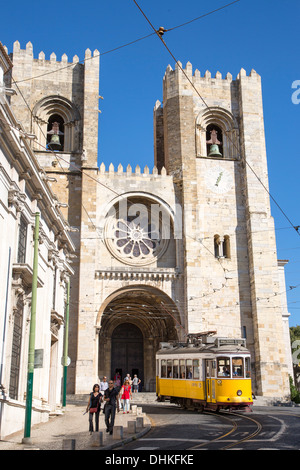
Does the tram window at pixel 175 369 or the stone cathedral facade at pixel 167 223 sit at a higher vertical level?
the stone cathedral facade at pixel 167 223

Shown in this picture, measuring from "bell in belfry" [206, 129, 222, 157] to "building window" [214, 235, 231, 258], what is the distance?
5.13 m

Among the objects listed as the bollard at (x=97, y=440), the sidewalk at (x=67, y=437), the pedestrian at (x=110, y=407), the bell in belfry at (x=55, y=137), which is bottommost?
the sidewalk at (x=67, y=437)

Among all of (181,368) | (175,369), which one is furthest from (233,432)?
(175,369)

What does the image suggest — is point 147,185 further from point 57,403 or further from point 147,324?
point 57,403

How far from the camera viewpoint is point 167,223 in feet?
101

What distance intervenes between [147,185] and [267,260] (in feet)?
26.3

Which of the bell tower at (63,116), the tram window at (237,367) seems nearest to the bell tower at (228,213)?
the bell tower at (63,116)

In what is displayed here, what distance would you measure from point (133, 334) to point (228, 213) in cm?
997

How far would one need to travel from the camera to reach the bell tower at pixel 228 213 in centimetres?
2884

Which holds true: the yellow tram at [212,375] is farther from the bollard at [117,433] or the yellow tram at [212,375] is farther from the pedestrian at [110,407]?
the bollard at [117,433]

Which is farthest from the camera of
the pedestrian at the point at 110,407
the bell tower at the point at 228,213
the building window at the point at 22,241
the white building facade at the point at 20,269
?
the bell tower at the point at 228,213

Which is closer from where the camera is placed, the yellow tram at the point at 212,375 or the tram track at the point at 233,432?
the tram track at the point at 233,432

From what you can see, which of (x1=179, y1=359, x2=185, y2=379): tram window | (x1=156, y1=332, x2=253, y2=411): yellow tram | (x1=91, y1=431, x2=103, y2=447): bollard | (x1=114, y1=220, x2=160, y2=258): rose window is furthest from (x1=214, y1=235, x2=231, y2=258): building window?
(x1=91, y1=431, x2=103, y2=447): bollard
